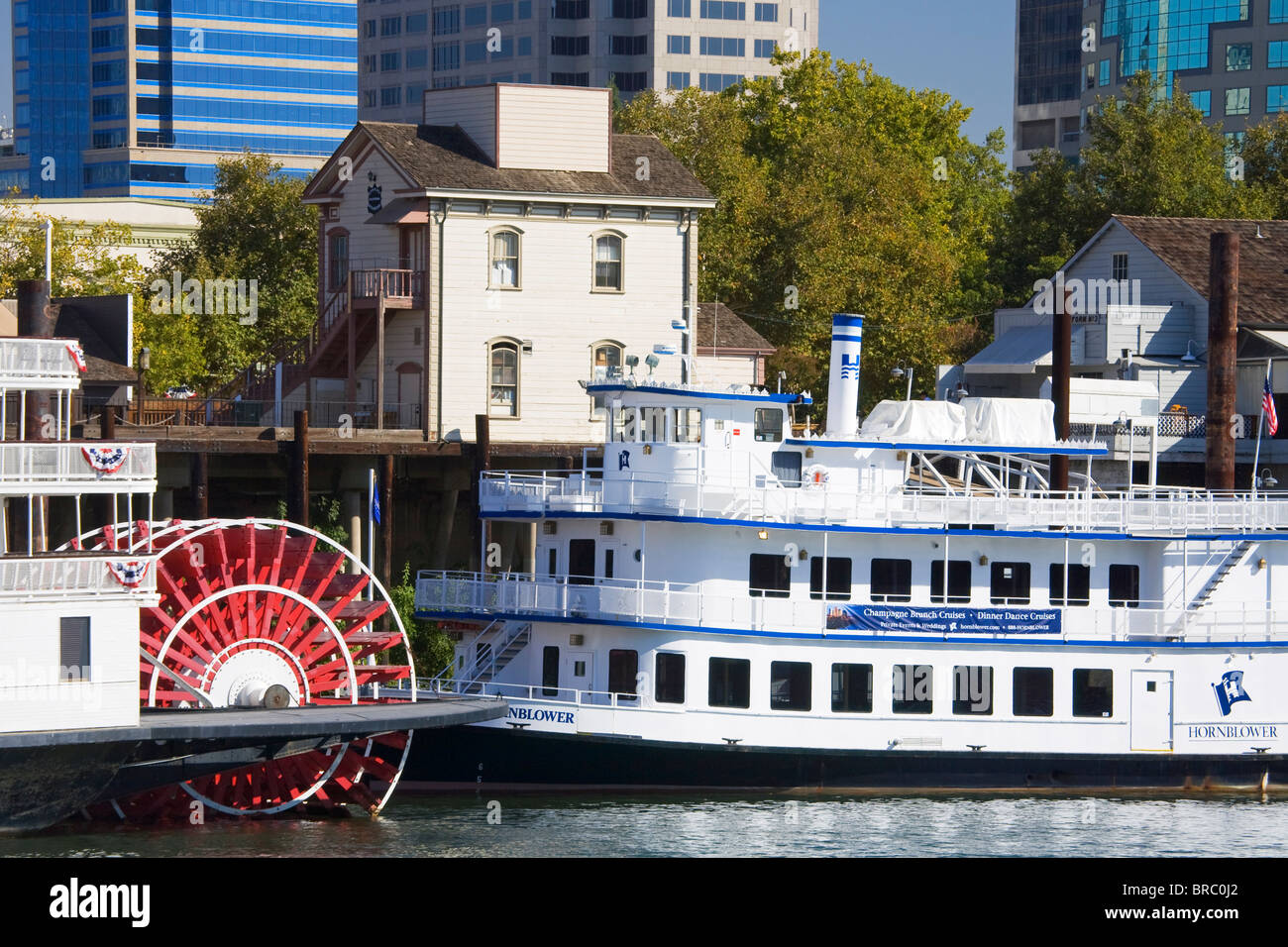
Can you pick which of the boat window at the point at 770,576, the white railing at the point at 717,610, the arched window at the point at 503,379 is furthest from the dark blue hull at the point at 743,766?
the arched window at the point at 503,379

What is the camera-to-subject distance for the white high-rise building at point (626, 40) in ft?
388

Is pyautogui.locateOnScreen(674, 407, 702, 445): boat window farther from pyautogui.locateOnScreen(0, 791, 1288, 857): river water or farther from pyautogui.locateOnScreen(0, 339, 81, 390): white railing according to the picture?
pyautogui.locateOnScreen(0, 339, 81, 390): white railing

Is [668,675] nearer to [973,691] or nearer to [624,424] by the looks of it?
[624,424]

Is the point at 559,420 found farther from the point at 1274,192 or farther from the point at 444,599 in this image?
the point at 1274,192

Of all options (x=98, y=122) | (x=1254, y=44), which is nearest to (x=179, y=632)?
(x=1254, y=44)

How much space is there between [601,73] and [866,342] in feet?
224

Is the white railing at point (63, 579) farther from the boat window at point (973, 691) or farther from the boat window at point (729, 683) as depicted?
the boat window at point (973, 691)

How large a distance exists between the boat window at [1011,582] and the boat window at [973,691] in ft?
3.87

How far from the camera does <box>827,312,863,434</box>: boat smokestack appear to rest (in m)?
31.9

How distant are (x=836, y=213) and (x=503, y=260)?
638 inches

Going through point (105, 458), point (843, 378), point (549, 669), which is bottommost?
point (549, 669)

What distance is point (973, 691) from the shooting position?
31.1 m

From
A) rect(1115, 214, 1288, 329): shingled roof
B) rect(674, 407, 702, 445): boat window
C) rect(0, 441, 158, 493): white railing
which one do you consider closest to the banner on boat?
rect(674, 407, 702, 445): boat window

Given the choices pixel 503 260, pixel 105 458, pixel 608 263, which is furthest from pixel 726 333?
pixel 105 458
